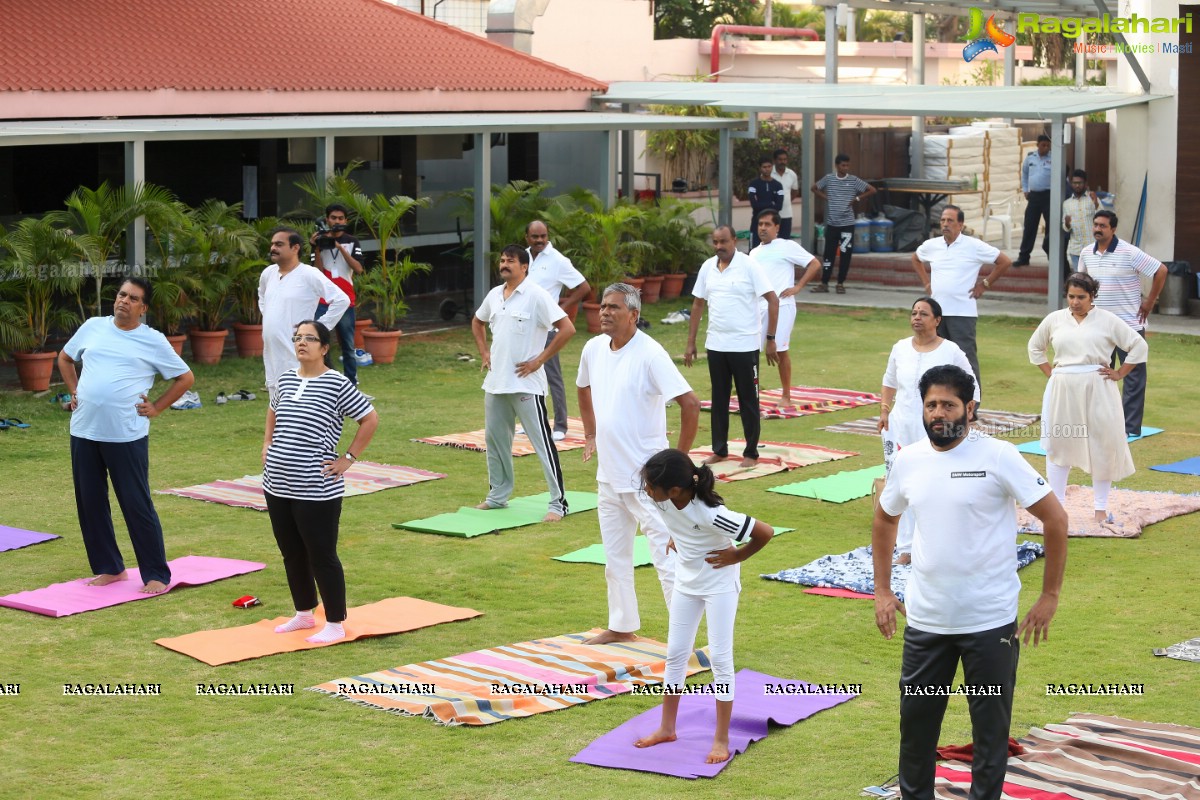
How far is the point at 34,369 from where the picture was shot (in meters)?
14.9

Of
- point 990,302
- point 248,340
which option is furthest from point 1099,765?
point 990,302

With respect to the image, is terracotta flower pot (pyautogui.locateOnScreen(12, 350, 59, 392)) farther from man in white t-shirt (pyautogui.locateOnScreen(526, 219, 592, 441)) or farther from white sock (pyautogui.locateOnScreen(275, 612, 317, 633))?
white sock (pyautogui.locateOnScreen(275, 612, 317, 633))

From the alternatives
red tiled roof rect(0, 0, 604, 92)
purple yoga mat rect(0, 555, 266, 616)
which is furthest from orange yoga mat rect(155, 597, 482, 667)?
red tiled roof rect(0, 0, 604, 92)

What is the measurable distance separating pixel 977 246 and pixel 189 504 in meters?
6.41

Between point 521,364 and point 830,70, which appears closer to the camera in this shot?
point 521,364

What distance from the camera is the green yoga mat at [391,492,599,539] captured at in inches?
410

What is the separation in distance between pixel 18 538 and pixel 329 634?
3110mm

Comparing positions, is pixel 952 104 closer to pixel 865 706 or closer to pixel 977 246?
pixel 977 246

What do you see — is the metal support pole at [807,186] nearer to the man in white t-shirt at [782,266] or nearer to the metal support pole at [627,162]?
the metal support pole at [627,162]

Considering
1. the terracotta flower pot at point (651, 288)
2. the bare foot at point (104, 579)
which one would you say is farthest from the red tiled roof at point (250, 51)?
the bare foot at point (104, 579)

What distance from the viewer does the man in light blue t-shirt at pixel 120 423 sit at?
877cm

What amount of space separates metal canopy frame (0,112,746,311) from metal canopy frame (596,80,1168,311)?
0.54m

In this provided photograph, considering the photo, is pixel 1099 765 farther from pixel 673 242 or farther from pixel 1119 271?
pixel 673 242

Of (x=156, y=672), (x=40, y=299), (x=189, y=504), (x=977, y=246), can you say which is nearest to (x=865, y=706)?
(x=156, y=672)
